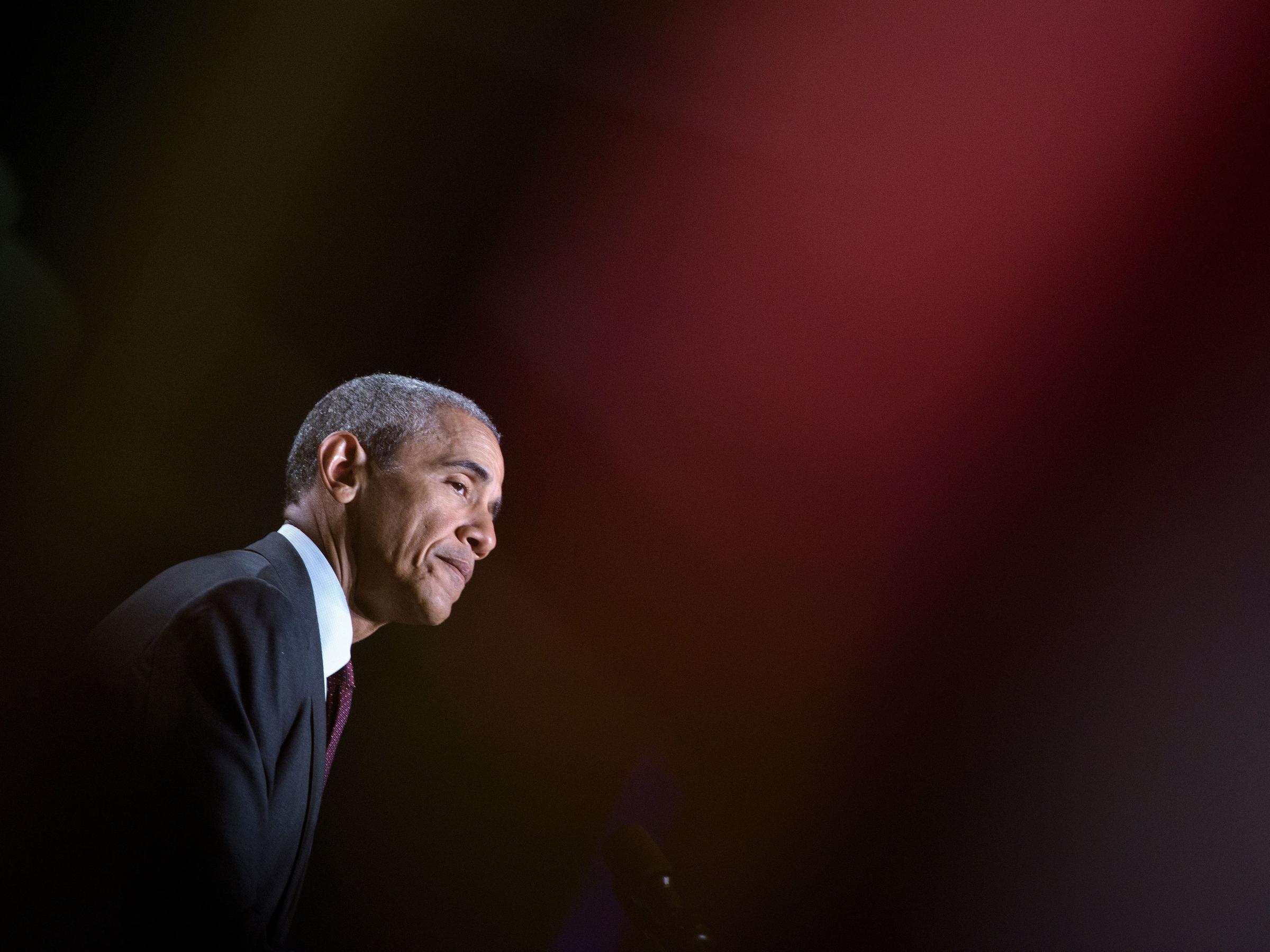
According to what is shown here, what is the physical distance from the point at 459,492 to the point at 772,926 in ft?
3.78

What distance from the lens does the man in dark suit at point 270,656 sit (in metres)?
0.92

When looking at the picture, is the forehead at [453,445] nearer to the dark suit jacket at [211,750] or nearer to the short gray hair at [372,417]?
the short gray hair at [372,417]

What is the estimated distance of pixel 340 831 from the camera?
65.2 inches

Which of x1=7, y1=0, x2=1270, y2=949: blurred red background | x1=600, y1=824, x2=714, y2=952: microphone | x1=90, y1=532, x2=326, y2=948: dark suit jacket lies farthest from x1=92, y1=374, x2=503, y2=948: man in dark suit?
x1=600, y1=824, x2=714, y2=952: microphone

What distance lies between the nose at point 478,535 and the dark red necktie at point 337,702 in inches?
12.5

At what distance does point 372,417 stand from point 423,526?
269 mm

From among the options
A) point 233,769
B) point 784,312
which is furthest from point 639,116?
point 233,769

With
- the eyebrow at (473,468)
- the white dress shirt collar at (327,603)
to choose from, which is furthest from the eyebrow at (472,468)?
the white dress shirt collar at (327,603)

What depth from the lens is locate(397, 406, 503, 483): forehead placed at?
1.48 metres

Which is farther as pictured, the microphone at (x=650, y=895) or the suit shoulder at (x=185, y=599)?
the suit shoulder at (x=185, y=599)

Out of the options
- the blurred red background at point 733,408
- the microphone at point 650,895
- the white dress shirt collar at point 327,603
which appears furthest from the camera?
the blurred red background at point 733,408

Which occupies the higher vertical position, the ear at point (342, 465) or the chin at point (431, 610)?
the ear at point (342, 465)

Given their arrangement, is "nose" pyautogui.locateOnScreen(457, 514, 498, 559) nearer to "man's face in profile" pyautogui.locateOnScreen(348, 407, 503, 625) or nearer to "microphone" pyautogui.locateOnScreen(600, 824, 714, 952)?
"man's face in profile" pyautogui.locateOnScreen(348, 407, 503, 625)

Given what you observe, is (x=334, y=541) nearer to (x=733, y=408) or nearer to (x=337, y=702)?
(x=337, y=702)
